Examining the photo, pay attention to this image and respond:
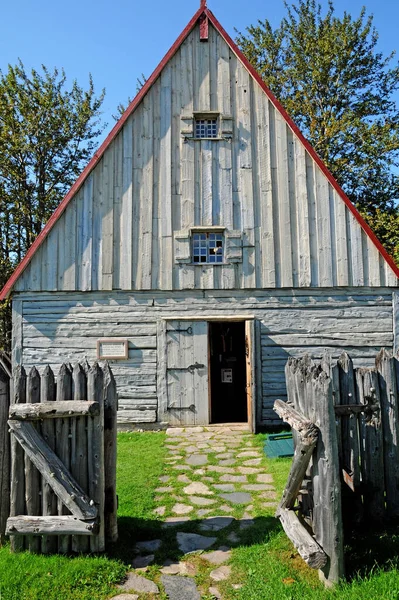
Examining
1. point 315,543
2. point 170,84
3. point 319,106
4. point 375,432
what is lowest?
point 315,543

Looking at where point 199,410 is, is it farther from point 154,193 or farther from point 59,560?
point 59,560

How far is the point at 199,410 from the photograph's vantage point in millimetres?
10531

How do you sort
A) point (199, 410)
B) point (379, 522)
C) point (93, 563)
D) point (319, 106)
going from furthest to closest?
point (319, 106) < point (199, 410) < point (379, 522) < point (93, 563)

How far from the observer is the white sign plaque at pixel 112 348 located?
10656 mm

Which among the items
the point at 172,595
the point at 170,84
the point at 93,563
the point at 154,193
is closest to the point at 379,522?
the point at 172,595

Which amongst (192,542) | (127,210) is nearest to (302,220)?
(127,210)

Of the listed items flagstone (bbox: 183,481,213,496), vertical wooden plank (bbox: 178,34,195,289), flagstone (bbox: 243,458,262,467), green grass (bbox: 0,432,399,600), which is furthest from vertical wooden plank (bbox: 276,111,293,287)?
green grass (bbox: 0,432,399,600)

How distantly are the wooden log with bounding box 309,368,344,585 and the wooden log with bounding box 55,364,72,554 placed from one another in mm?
2294

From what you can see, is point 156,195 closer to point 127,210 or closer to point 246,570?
point 127,210

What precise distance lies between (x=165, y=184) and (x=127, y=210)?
110 cm

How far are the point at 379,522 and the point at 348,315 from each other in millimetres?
6783

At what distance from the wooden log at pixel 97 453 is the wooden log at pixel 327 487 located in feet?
6.43

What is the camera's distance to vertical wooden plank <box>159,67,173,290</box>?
10648 millimetres

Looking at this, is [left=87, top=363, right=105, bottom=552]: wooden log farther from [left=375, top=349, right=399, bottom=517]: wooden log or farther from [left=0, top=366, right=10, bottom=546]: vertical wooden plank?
[left=375, top=349, right=399, bottom=517]: wooden log
